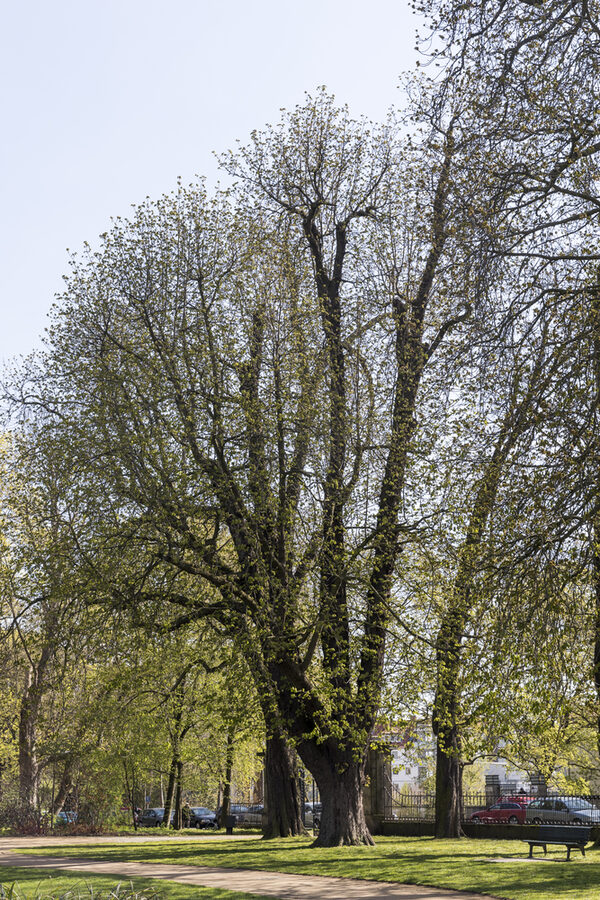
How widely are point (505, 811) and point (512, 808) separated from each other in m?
0.29

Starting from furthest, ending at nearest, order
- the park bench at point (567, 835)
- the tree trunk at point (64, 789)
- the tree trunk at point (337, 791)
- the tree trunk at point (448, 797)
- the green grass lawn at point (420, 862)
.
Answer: the tree trunk at point (64, 789), the tree trunk at point (448, 797), the tree trunk at point (337, 791), the park bench at point (567, 835), the green grass lawn at point (420, 862)

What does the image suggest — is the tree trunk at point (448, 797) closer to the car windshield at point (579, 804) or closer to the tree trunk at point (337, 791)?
the car windshield at point (579, 804)

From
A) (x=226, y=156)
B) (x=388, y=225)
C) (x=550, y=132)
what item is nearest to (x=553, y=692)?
(x=550, y=132)

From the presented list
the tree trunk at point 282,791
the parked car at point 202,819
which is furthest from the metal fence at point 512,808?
the parked car at point 202,819

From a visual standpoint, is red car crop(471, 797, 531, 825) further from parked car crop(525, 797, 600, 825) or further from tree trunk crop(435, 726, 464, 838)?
tree trunk crop(435, 726, 464, 838)

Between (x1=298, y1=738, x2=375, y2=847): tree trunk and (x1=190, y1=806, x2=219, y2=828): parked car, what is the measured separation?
2737 cm

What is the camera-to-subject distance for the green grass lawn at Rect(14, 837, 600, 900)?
1319 centimetres

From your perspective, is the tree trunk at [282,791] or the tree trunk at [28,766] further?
the tree trunk at [28,766]

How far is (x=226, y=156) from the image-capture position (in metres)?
23.1

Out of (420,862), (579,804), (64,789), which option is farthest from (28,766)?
(420,862)

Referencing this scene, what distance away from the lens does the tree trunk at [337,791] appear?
786 inches

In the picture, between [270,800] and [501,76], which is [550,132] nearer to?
[501,76]

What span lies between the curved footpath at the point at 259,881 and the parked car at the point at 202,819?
28534mm

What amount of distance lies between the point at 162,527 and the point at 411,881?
7154mm
